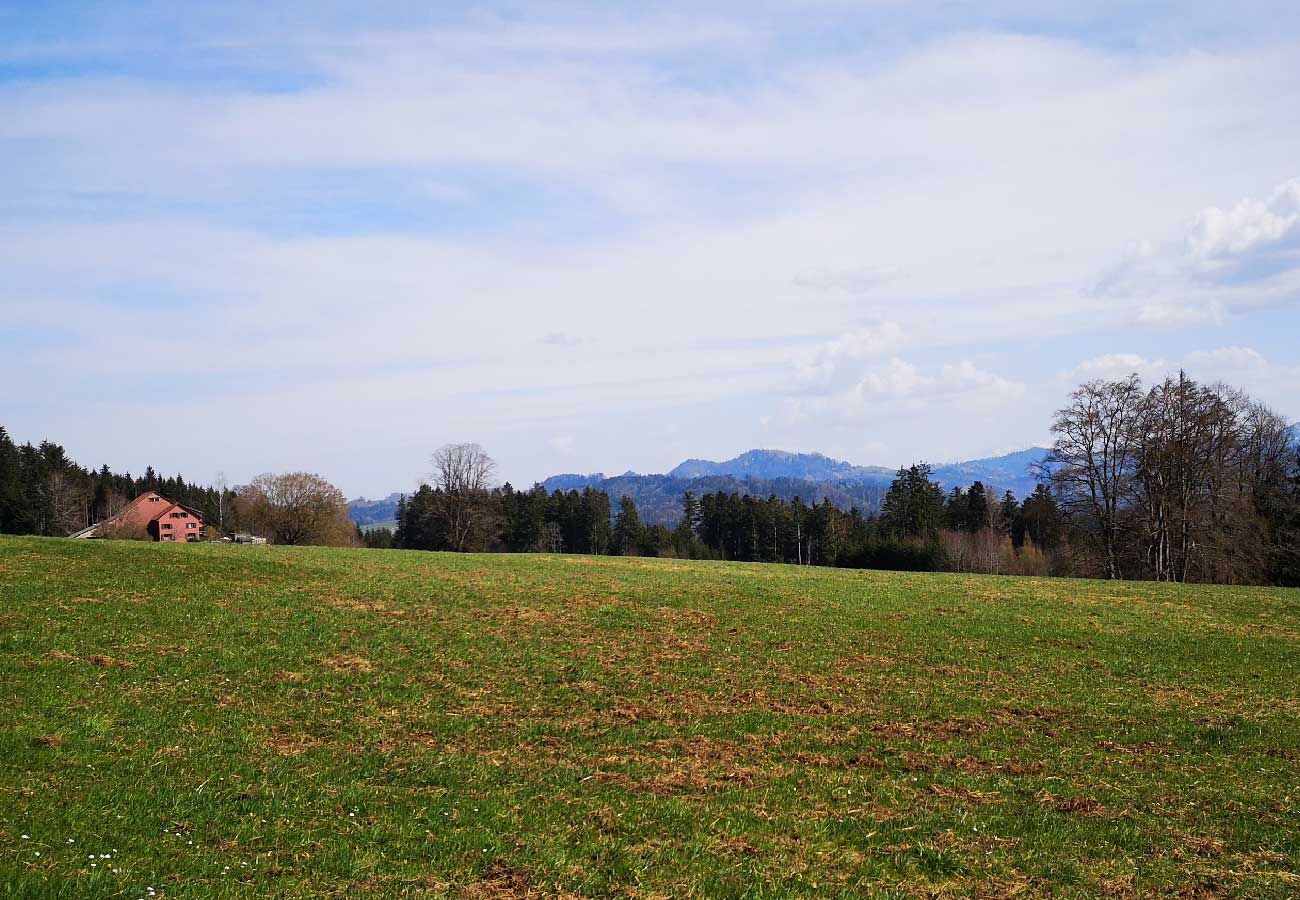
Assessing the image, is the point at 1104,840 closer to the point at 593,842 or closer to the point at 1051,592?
the point at 593,842

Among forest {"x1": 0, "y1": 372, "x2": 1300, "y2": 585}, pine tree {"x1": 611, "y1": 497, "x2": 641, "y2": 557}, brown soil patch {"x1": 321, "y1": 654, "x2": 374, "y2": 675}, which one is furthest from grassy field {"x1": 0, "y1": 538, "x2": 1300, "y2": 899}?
pine tree {"x1": 611, "y1": 497, "x2": 641, "y2": 557}

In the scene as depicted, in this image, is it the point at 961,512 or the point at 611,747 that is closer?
the point at 611,747

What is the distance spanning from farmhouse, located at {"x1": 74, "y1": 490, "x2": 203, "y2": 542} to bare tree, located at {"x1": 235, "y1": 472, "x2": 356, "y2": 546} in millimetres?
25878

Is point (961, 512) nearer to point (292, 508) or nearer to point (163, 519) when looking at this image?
point (292, 508)

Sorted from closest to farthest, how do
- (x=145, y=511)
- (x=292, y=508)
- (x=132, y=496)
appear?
(x=292, y=508) < (x=145, y=511) < (x=132, y=496)

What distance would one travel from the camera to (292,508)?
86.6 meters

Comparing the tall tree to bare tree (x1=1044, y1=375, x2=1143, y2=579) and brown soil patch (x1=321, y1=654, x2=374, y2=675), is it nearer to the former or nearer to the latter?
bare tree (x1=1044, y1=375, x2=1143, y2=579)

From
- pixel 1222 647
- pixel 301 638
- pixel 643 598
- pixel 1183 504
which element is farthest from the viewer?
pixel 1183 504

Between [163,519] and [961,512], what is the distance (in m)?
117

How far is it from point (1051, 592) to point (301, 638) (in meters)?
30.1

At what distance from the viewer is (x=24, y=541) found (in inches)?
1190

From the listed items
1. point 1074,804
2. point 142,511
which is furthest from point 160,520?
point 1074,804

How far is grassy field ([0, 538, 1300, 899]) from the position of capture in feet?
29.3

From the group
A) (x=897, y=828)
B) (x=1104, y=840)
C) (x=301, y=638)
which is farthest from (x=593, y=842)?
(x=301, y=638)
